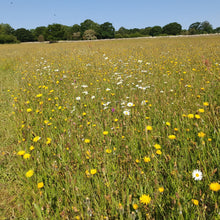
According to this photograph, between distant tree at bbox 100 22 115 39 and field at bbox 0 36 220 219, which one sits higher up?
distant tree at bbox 100 22 115 39

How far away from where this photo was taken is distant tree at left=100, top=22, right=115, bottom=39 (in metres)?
85.1

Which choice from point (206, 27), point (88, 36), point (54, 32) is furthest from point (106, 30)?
point (206, 27)

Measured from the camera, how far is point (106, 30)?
8744 centimetres

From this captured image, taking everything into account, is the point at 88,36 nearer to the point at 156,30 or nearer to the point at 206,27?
the point at 156,30

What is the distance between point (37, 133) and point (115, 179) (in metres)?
1.79

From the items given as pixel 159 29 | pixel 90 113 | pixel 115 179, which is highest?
pixel 159 29

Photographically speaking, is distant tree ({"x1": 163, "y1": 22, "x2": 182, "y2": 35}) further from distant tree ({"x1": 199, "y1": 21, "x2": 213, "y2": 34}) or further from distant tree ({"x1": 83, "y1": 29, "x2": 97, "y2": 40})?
distant tree ({"x1": 83, "y1": 29, "x2": 97, "y2": 40})

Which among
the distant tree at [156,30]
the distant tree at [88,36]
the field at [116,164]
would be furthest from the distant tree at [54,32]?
the field at [116,164]

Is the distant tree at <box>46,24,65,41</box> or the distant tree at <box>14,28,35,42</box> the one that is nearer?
the distant tree at <box>46,24,65,41</box>

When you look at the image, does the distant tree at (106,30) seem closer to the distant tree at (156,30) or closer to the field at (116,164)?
the distant tree at (156,30)

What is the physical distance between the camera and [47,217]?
57.7 inches

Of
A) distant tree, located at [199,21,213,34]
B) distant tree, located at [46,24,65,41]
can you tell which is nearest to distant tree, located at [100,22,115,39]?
distant tree, located at [46,24,65,41]

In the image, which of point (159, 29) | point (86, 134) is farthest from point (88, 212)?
point (159, 29)

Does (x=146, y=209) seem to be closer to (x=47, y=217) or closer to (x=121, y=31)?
(x=47, y=217)
